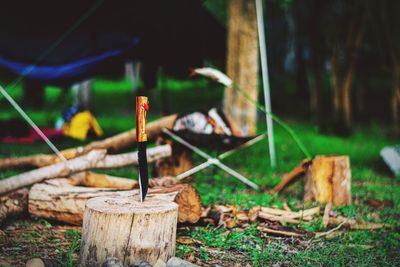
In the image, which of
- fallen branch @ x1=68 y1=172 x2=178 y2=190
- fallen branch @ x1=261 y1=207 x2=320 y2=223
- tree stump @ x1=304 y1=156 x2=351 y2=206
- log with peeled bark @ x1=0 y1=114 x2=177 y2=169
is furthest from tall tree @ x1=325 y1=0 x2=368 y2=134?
fallen branch @ x1=68 y1=172 x2=178 y2=190

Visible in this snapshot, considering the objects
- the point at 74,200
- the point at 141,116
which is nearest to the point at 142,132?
the point at 141,116

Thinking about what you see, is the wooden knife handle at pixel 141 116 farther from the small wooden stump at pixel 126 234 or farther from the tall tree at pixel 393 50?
the tall tree at pixel 393 50

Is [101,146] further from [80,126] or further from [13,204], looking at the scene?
[80,126]

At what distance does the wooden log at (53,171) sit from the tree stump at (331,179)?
167 centimetres

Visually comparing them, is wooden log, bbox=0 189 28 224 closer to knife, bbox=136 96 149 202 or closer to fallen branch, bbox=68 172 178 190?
fallen branch, bbox=68 172 178 190

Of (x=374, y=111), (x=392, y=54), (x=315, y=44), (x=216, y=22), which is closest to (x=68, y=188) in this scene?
(x=216, y=22)

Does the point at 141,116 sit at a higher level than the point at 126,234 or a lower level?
higher

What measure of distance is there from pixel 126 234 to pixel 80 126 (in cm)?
528

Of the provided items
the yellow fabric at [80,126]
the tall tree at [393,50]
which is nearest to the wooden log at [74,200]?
the yellow fabric at [80,126]

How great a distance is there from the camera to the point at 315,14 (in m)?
10.2

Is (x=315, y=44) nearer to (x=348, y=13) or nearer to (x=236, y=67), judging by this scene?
(x=348, y=13)

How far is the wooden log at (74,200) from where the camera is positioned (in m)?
3.27

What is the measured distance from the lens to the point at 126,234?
2.50 m

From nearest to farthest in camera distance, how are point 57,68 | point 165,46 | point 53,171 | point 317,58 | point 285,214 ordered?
point 285,214 → point 53,171 → point 57,68 → point 165,46 → point 317,58
